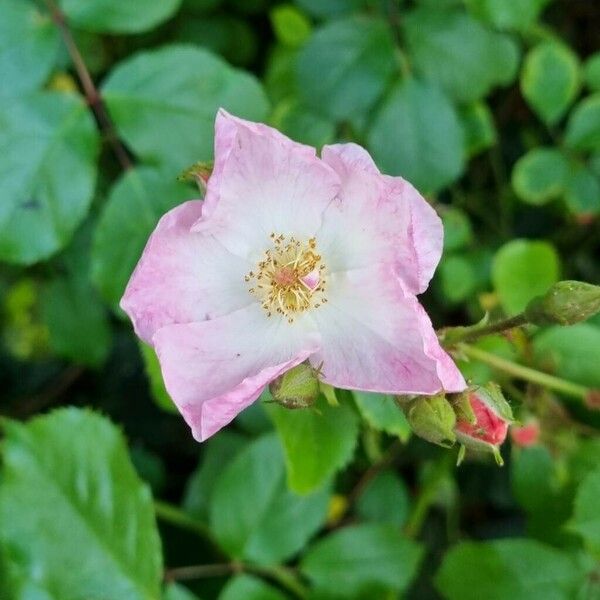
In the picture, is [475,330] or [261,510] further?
[261,510]

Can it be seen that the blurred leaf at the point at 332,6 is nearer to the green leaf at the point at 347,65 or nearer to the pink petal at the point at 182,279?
the green leaf at the point at 347,65

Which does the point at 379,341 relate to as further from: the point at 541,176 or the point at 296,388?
the point at 541,176

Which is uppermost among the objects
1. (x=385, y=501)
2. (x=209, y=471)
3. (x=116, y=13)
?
(x=116, y=13)

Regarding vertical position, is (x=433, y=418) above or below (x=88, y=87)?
below

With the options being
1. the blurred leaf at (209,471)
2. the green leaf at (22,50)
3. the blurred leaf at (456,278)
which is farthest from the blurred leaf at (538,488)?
the green leaf at (22,50)

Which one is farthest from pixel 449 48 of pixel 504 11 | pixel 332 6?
pixel 332 6

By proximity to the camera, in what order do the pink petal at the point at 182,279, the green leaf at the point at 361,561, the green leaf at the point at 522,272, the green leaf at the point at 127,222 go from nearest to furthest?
1. the pink petal at the point at 182,279
2. the green leaf at the point at 127,222
3. the green leaf at the point at 361,561
4. the green leaf at the point at 522,272

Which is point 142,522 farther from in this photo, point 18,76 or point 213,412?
point 18,76
